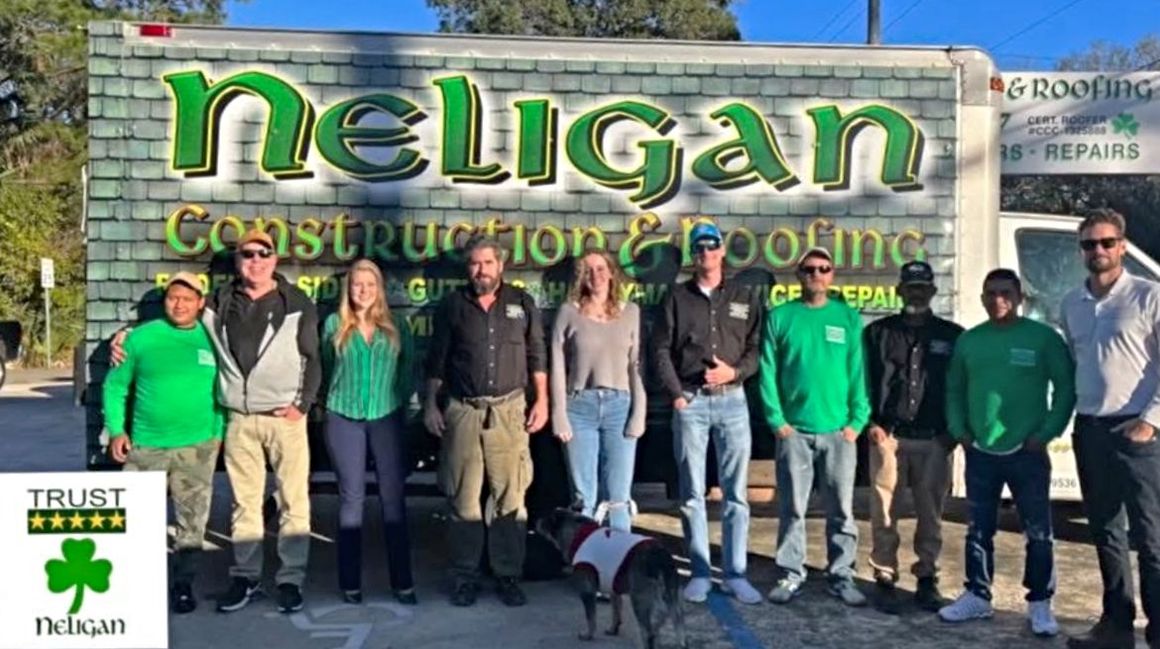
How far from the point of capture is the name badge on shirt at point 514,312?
18.8 ft

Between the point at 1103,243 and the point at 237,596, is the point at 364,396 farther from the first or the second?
the point at 1103,243

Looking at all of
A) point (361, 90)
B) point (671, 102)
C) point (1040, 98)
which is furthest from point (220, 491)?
point (1040, 98)

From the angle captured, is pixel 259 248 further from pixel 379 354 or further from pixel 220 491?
pixel 220 491

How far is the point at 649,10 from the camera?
31.5 meters

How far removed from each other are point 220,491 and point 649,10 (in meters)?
24.9

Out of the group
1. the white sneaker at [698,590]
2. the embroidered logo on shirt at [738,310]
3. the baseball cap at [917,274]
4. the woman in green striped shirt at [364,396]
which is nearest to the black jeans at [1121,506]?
the baseball cap at [917,274]

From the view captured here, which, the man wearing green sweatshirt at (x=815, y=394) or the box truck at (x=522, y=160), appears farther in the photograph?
the box truck at (x=522, y=160)

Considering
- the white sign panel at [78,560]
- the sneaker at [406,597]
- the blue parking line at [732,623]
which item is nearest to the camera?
the white sign panel at [78,560]

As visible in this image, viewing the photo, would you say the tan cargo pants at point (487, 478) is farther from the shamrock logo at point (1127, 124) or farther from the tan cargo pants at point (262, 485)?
the shamrock logo at point (1127, 124)

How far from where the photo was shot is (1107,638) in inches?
202

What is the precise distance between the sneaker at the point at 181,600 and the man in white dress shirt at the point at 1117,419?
413 centimetres

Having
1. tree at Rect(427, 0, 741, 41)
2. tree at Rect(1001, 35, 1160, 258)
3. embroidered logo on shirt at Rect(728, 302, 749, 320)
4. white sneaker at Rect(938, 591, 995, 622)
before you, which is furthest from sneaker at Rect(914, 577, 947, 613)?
tree at Rect(427, 0, 741, 41)

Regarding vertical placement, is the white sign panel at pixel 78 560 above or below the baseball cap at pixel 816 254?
below

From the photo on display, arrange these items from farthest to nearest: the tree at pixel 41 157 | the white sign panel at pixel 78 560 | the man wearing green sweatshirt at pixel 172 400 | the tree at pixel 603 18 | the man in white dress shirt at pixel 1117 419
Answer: the tree at pixel 603 18, the tree at pixel 41 157, the man wearing green sweatshirt at pixel 172 400, the man in white dress shirt at pixel 1117 419, the white sign panel at pixel 78 560
